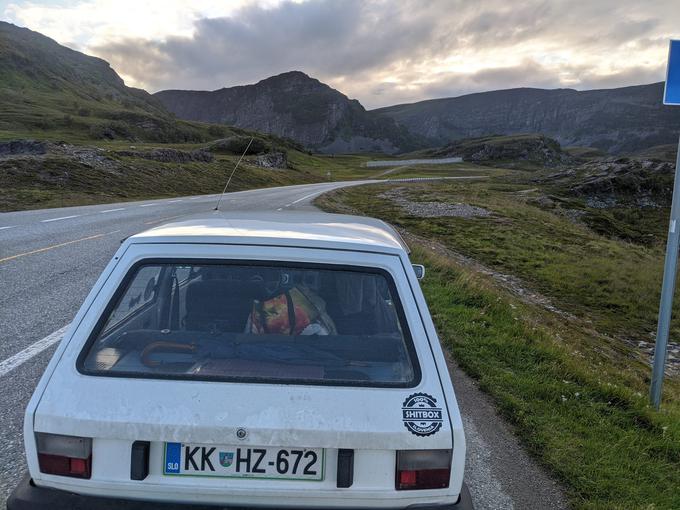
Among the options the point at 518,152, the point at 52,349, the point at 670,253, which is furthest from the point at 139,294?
the point at 518,152

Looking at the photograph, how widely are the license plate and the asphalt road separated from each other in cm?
158

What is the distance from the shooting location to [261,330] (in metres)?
2.49

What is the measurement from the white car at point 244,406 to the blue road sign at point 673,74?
140 inches

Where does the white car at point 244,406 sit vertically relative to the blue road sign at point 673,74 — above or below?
below

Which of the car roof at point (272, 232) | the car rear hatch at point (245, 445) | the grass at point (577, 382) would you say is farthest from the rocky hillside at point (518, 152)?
the car rear hatch at point (245, 445)

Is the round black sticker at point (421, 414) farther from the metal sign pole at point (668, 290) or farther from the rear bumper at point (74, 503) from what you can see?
the metal sign pole at point (668, 290)

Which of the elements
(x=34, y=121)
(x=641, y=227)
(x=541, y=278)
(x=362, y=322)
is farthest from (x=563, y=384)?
(x=34, y=121)

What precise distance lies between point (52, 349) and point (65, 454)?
3.61 metres

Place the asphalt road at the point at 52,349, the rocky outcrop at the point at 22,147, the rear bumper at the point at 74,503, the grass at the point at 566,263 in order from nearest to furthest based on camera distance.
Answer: the rear bumper at the point at 74,503 → the asphalt road at the point at 52,349 → the grass at the point at 566,263 → the rocky outcrop at the point at 22,147

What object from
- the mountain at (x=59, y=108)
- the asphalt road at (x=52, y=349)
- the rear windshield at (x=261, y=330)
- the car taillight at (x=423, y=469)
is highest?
the mountain at (x=59, y=108)

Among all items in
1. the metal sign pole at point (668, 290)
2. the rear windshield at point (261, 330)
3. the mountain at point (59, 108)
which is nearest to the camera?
the rear windshield at point (261, 330)

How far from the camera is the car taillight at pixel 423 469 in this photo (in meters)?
1.87

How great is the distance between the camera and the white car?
183cm

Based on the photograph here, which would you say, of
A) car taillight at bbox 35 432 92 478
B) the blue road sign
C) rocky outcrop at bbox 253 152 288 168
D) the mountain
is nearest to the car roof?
car taillight at bbox 35 432 92 478
